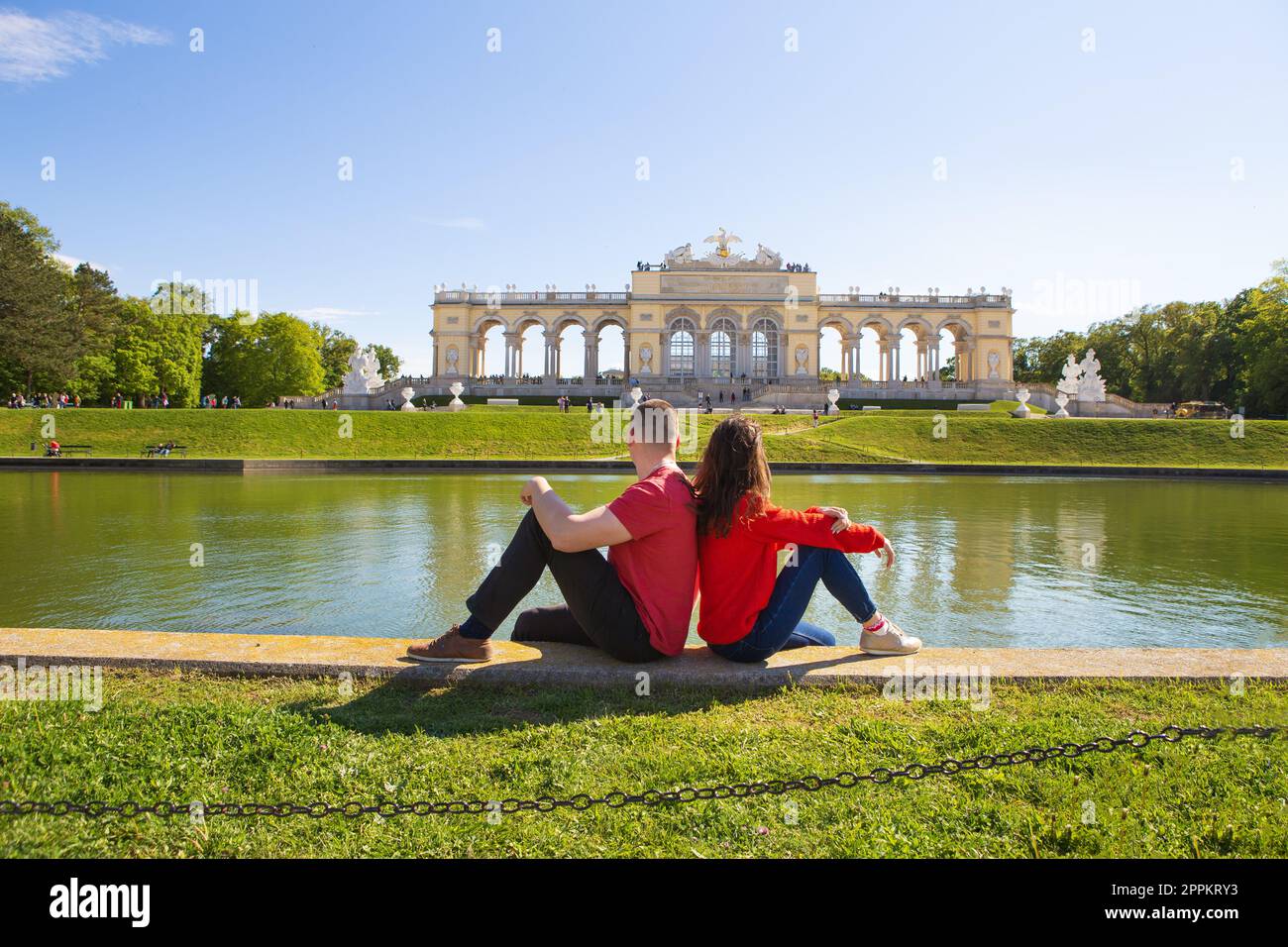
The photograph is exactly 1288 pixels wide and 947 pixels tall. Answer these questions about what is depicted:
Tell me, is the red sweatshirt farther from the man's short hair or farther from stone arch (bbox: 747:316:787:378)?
stone arch (bbox: 747:316:787:378)

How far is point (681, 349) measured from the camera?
219ft

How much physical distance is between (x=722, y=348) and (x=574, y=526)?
63.6m

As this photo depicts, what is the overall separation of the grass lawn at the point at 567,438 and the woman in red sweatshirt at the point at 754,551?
2544cm

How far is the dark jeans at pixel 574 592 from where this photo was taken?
167 inches

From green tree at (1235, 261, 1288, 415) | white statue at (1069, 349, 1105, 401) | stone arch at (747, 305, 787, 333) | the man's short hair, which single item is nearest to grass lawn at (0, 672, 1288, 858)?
the man's short hair

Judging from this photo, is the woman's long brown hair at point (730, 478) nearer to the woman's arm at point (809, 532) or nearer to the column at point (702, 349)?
the woman's arm at point (809, 532)

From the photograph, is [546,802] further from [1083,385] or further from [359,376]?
[1083,385]

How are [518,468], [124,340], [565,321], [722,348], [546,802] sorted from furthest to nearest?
[565,321]
[722,348]
[124,340]
[518,468]
[546,802]

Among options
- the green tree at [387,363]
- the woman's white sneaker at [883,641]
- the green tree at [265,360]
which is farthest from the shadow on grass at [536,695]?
the green tree at [387,363]

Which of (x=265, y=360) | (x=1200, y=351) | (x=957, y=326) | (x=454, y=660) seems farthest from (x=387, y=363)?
(x=454, y=660)

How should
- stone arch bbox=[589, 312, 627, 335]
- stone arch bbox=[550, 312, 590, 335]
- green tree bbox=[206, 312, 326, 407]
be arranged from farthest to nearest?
1. stone arch bbox=[550, 312, 590, 335]
2. stone arch bbox=[589, 312, 627, 335]
3. green tree bbox=[206, 312, 326, 407]

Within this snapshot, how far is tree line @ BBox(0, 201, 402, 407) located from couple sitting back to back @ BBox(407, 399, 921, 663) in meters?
42.4

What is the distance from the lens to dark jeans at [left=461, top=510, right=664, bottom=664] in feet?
13.9
